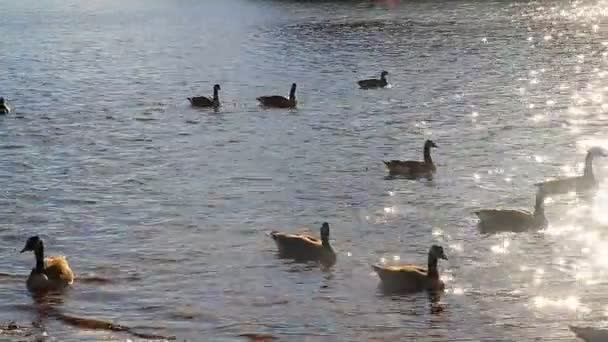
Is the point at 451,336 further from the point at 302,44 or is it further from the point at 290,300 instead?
the point at 302,44

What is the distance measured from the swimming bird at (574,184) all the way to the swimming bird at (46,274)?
37.5 feet

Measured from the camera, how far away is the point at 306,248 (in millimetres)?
20188

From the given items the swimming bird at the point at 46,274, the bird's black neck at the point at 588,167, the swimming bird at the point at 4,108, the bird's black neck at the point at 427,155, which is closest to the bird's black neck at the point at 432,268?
the swimming bird at the point at 46,274

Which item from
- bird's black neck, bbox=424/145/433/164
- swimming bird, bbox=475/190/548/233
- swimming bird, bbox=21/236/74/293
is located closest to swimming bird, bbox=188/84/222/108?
bird's black neck, bbox=424/145/433/164

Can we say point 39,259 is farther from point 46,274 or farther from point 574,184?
point 574,184

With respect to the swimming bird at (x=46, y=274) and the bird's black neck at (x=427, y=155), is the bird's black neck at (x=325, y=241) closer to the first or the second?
the swimming bird at (x=46, y=274)

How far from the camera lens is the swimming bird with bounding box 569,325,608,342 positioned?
14.8 m

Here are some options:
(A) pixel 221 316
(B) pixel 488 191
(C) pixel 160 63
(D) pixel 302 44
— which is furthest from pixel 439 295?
(D) pixel 302 44

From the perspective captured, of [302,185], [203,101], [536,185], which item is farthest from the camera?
[203,101]

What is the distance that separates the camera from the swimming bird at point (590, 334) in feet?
48.6

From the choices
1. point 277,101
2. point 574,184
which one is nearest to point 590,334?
point 574,184

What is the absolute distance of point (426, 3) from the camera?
290ft

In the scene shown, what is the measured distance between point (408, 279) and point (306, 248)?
251cm

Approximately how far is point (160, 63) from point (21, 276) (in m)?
36.3
